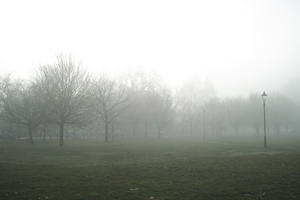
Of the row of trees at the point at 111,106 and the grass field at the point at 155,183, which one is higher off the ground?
the row of trees at the point at 111,106

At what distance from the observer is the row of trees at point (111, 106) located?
134ft

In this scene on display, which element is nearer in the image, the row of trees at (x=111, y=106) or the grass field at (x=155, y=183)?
the grass field at (x=155, y=183)

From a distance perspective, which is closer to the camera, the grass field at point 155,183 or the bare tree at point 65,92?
the grass field at point 155,183

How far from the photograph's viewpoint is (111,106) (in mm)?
55875

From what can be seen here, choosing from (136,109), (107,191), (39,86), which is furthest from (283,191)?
(136,109)

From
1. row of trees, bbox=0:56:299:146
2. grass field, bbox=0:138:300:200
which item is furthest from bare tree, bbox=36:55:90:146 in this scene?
grass field, bbox=0:138:300:200

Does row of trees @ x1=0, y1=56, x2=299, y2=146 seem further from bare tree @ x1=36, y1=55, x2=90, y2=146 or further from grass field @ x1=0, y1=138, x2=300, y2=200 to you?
grass field @ x1=0, y1=138, x2=300, y2=200

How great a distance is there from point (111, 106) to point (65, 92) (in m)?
17.1

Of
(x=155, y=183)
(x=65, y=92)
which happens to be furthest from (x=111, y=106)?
(x=155, y=183)

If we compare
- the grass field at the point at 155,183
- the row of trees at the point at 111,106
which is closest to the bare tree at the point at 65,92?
the row of trees at the point at 111,106

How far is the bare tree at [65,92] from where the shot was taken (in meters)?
39.2

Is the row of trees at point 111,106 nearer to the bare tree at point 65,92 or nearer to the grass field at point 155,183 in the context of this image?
the bare tree at point 65,92

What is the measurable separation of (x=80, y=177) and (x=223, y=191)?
7.11 meters

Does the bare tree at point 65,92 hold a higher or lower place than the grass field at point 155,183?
higher
